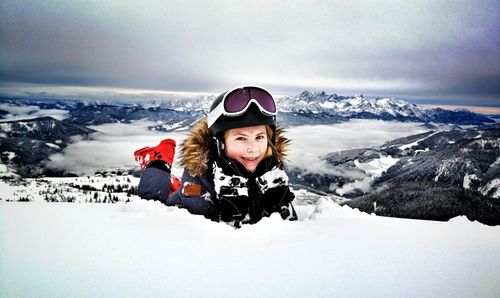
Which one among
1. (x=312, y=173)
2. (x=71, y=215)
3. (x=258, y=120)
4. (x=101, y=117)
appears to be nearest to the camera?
(x=71, y=215)

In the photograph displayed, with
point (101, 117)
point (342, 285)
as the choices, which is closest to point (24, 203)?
point (342, 285)

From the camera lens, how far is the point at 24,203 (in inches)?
89.4

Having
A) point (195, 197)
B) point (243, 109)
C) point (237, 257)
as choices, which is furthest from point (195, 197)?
point (237, 257)

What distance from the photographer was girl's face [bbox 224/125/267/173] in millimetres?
2033

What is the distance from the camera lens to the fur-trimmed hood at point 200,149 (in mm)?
2152

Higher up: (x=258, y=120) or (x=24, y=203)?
(x=258, y=120)

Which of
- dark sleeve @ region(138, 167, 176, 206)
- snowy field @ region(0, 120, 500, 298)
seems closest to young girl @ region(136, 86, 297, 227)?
snowy field @ region(0, 120, 500, 298)

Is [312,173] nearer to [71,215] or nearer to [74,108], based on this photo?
[74,108]

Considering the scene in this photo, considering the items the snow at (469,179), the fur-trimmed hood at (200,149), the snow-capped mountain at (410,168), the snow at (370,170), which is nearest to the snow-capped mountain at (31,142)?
the fur-trimmed hood at (200,149)

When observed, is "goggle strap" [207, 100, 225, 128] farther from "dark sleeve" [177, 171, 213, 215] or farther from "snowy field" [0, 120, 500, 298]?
"snowy field" [0, 120, 500, 298]

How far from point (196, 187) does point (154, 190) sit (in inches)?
36.0

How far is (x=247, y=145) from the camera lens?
6.66 ft

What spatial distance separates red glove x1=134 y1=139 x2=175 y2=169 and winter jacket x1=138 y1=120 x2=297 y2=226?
0.88 meters

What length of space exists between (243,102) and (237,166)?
39cm
